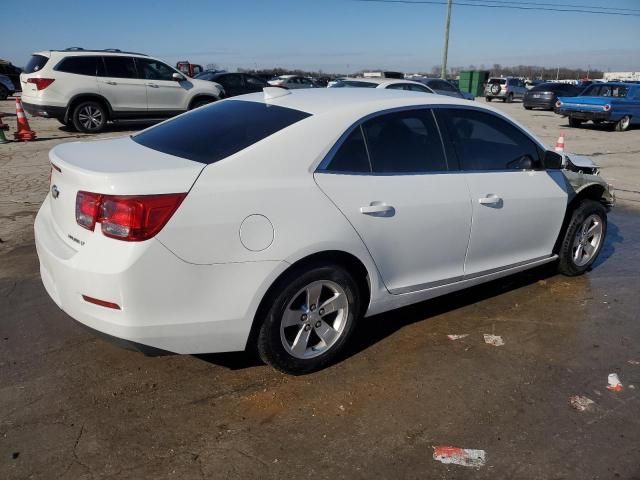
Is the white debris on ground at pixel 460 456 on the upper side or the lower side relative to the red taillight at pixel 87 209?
lower

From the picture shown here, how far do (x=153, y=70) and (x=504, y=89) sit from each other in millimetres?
25625

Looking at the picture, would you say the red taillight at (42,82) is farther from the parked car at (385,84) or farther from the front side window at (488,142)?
the front side window at (488,142)

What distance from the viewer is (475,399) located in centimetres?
295

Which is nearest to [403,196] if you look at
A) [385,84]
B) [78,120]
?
[385,84]

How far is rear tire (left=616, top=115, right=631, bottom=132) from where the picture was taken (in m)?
17.8

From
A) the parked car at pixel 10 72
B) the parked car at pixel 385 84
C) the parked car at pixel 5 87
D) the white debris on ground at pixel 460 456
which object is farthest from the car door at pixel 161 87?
the parked car at pixel 10 72

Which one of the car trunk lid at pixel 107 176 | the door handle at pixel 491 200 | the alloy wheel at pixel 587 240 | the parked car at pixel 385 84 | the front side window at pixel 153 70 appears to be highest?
the front side window at pixel 153 70

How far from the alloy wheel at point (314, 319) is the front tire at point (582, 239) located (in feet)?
8.03

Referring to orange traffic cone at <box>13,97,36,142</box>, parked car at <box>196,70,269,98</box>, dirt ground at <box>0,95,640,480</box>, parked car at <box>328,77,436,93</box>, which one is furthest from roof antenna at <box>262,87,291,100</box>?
parked car at <box>196,70,269,98</box>

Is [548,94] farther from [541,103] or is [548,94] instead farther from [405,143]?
[405,143]

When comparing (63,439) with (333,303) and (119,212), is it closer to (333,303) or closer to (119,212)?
(119,212)

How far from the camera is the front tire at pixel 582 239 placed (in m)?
4.50

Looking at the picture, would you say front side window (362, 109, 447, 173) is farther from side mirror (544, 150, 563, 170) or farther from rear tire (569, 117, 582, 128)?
rear tire (569, 117, 582, 128)

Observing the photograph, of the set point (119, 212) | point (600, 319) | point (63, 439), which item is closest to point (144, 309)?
point (119, 212)
